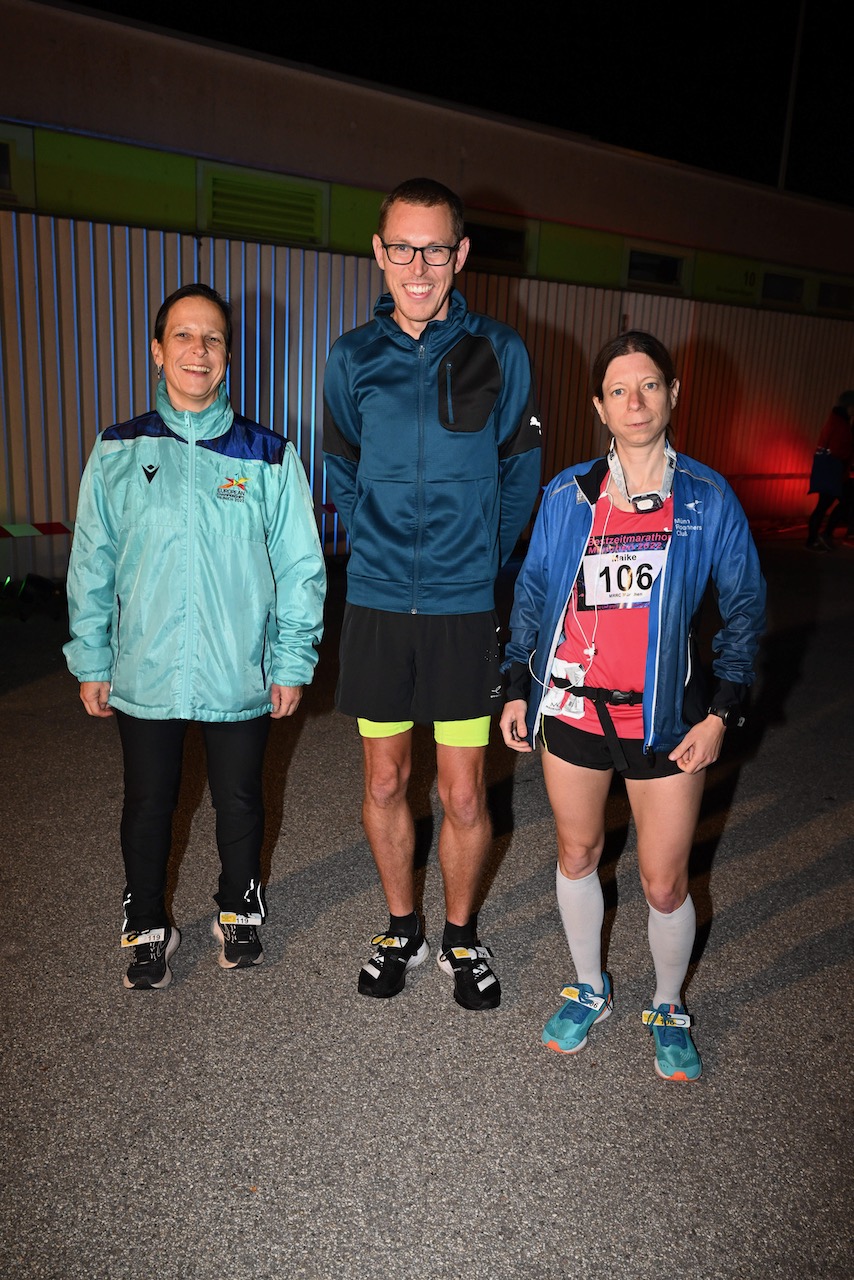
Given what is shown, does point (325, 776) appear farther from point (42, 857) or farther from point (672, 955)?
point (672, 955)

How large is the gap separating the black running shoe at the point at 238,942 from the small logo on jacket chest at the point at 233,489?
1319mm

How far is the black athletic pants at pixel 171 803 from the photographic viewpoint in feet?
9.68

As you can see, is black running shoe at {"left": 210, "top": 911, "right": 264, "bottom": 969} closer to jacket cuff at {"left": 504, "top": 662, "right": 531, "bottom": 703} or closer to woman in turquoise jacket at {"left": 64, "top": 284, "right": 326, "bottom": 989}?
woman in turquoise jacket at {"left": 64, "top": 284, "right": 326, "bottom": 989}

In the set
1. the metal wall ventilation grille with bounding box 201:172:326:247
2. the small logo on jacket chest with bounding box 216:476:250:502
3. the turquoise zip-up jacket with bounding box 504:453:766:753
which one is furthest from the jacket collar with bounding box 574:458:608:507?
the metal wall ventilation grille with bounding box 201:172:326:247

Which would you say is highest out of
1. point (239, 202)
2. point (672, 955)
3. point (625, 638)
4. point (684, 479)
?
point (239, 202)

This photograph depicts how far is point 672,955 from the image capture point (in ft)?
8.79

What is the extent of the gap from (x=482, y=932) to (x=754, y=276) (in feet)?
41.8

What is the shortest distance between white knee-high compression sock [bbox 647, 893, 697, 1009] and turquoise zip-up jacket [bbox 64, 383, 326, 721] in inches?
52.0

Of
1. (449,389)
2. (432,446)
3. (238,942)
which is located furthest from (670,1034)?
(449,389)

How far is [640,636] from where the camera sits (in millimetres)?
2496

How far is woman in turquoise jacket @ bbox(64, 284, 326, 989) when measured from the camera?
2826 mm

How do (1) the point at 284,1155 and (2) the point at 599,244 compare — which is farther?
(2) the point at 599,244

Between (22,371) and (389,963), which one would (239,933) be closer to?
(389,963)

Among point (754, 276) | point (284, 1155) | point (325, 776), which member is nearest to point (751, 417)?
point (754, 276)
